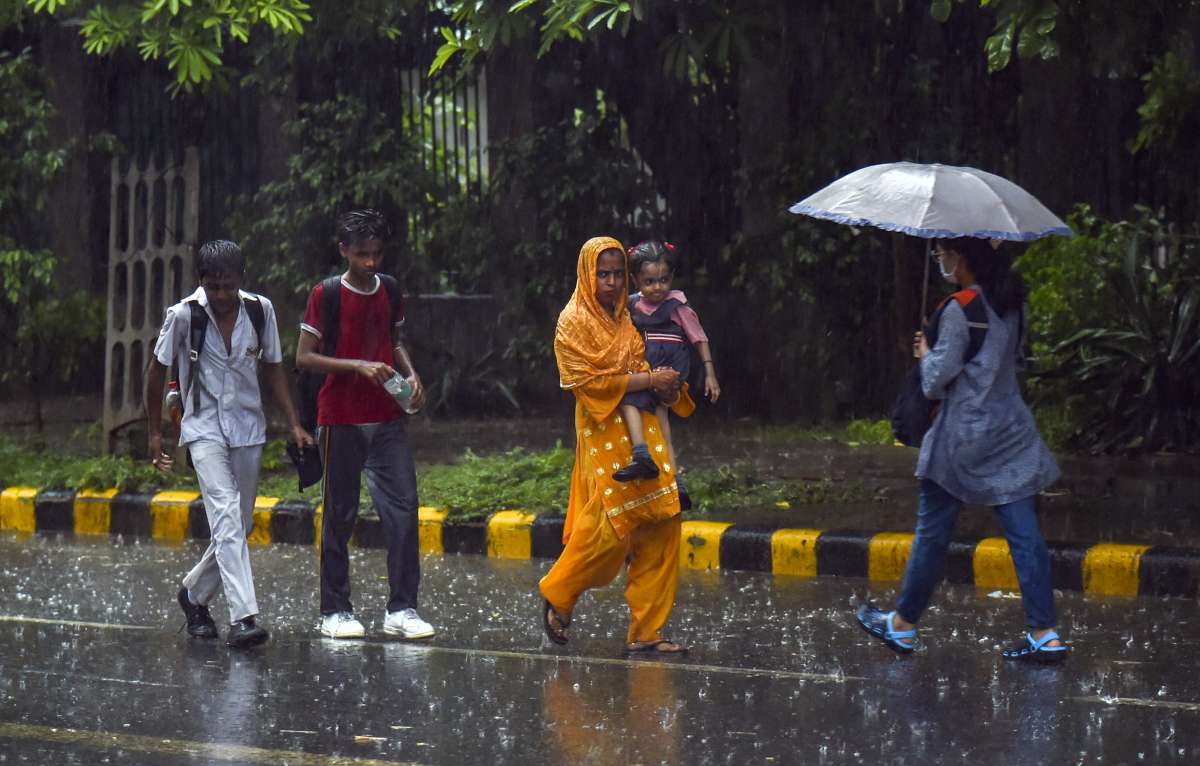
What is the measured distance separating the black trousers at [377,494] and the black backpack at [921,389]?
1867 mm

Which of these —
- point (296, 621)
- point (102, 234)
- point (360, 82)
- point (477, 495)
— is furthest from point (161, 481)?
point (102, 234)

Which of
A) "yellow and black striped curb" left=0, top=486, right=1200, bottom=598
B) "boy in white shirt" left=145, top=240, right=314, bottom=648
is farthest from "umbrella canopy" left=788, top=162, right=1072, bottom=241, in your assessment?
"boy in white shirt" left=145, top=240, right=314, bottom=648

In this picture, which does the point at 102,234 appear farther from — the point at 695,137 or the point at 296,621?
the point at 296,621

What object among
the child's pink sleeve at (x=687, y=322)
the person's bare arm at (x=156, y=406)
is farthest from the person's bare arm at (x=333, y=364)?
the child's pink sleeve at (x=687, y=322)

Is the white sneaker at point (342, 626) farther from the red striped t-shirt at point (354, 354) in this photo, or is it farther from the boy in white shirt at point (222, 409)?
the red striped t-shirt at point (354, 354)

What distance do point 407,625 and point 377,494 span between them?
0.52m

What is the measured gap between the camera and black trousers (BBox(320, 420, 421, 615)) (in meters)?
6.95

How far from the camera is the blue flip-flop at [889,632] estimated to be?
6.51 metres

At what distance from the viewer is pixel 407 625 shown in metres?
6.95

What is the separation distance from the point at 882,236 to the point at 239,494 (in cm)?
785

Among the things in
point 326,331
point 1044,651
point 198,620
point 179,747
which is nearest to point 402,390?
point 326,331

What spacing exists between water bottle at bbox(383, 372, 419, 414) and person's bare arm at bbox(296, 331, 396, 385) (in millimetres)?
24

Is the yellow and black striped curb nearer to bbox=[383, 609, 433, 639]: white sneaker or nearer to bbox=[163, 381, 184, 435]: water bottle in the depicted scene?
bbox=[383, 609, 433, 639]: white sneaker

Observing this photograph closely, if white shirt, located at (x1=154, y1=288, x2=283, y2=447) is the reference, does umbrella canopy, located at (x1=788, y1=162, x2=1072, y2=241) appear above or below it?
above
